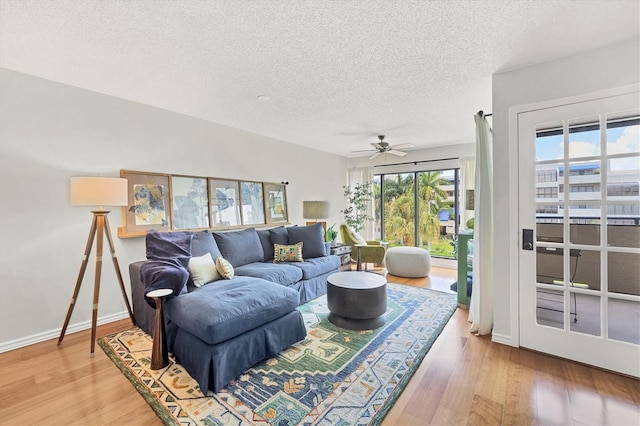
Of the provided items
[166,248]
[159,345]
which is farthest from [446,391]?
[166,248]

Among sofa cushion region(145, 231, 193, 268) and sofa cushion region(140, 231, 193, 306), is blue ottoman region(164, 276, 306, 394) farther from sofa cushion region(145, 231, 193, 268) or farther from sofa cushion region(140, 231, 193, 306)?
sofa cushion region(145, 231, 193, 268)

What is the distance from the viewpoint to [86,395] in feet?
5.95

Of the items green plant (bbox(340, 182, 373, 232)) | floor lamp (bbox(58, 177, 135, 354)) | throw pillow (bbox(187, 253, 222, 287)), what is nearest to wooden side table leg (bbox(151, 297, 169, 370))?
throw pillow (bbox(187, 253, 222, 287))

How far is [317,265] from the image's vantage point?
3818 mm

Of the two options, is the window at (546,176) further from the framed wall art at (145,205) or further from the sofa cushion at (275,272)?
the framed wall art at (145,205)

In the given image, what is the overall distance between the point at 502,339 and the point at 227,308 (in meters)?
2.48

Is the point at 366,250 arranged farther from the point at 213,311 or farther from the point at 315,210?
the point at 213,311

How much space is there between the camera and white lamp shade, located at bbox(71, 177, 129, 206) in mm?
2400

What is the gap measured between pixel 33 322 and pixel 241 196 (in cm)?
262

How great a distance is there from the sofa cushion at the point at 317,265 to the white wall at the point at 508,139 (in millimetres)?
2126

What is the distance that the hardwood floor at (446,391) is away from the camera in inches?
63.1

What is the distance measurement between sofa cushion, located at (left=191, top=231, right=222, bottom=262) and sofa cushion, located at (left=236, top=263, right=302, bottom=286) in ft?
1.22

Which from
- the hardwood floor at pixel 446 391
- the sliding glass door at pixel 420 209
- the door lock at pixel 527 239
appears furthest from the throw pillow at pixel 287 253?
the sliding glass door at pixel 420 209

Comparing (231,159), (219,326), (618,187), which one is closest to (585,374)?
(618,187)
